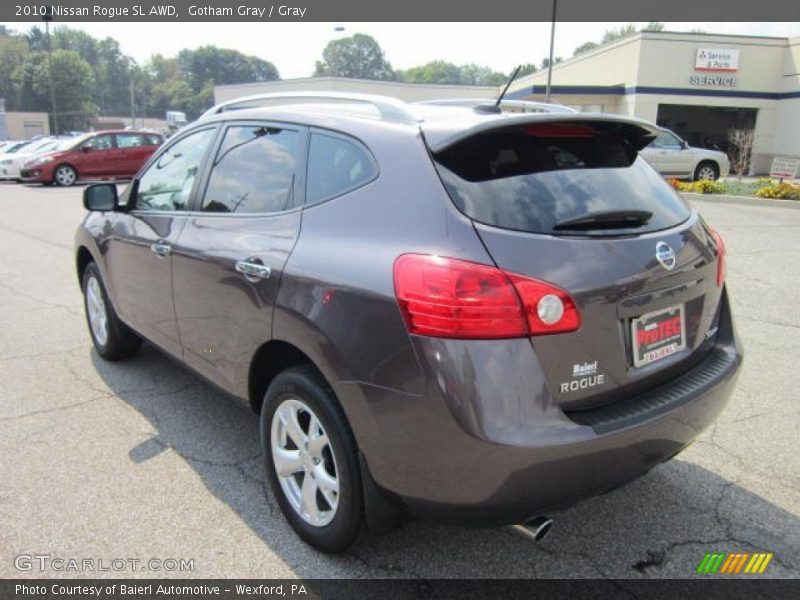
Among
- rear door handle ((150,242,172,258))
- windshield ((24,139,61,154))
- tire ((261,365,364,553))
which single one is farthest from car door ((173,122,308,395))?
windshield ((24,139,61,154))

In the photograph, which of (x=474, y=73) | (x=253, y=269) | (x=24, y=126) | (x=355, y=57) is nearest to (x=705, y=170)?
(x=253, y=269)

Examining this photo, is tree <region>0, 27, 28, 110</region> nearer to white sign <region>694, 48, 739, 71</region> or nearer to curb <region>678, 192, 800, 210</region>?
white sign <region>694, 48, 739, 71</region>

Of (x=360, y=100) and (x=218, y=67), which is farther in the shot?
(x=218, y=67)

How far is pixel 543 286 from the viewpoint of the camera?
2.11 m

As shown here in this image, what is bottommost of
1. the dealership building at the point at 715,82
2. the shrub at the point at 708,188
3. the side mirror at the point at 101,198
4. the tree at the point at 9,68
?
the shrub at the point at 708,188

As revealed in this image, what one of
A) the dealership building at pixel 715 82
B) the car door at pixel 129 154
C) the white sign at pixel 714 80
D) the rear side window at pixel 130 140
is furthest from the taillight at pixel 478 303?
the white sign at pixel 714 80

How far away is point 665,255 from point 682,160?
1844cm

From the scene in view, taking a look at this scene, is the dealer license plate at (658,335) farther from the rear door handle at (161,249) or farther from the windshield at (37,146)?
the windshield at (37,146)

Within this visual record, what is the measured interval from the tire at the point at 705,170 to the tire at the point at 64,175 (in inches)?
781

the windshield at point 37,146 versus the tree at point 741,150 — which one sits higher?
the tree at point 741,150

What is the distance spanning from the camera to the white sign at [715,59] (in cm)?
2834

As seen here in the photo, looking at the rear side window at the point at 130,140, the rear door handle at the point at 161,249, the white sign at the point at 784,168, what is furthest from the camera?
the rear side window at the point at 130,140

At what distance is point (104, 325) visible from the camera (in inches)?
188

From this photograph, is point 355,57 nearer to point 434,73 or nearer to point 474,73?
point 434,73
